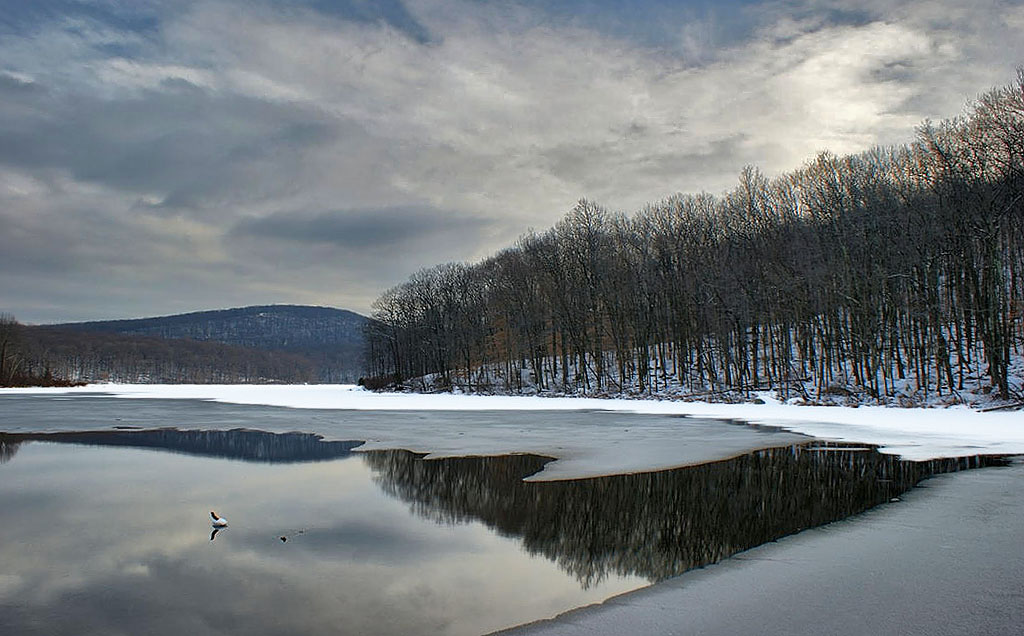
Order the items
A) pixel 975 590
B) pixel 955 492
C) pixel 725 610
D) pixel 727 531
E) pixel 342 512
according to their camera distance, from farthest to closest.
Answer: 1. pixel 955 492
2. pixel 342 512
3. pixel 727 531
4. pixel 975 590
5. pixel 725 610

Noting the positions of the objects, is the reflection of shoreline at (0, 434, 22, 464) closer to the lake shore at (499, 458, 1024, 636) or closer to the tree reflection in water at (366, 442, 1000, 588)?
the tree reflection in water at (366, 442, 1000, 588)

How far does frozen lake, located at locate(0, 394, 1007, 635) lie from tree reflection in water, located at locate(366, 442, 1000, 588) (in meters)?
0.04

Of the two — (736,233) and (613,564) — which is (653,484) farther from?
(736,233)

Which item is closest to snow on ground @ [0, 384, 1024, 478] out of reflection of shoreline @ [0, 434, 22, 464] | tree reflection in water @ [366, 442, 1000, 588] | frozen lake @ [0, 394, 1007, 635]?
tree reflection in water @ [366, 442, 1000, 588]

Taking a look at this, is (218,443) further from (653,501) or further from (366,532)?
(653,501)

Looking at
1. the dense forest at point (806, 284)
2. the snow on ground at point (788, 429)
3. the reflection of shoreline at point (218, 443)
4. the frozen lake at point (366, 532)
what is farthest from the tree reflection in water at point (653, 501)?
the dense forest at point (806, 284)

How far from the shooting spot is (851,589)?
5582mm

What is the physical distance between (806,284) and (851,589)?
119 feet

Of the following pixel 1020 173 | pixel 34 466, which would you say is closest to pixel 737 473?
pixel 34 466

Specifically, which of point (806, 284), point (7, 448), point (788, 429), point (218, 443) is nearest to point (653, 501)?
point (788, 429)

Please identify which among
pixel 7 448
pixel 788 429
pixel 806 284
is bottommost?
pixel 788 429

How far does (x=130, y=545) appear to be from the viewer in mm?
7414

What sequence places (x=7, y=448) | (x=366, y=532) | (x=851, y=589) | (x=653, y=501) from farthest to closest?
(x=7, y=448) < (x=653, y=501) < (x=366, y=532) < (x=851, y=589)

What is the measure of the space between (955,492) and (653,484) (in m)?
4.56
